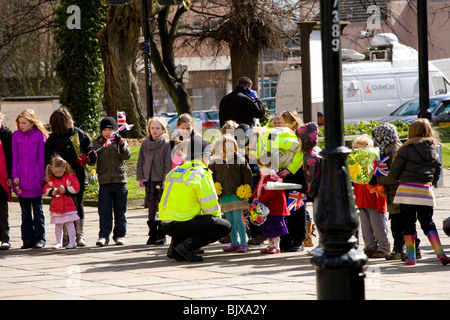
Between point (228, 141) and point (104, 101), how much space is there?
16310 mm

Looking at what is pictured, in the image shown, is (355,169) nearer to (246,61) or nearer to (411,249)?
(411,249)

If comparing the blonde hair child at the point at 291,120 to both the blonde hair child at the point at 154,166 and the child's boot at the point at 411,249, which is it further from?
the child's boot at the point at 411,249

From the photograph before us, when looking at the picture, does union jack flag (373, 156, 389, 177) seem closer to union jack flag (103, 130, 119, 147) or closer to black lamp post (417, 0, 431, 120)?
union jack flag (103, 130, 119, 147)

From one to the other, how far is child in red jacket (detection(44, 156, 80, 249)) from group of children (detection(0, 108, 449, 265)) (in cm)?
1

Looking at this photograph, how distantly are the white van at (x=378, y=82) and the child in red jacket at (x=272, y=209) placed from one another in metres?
18.2

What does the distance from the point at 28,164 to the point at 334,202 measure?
647 cm

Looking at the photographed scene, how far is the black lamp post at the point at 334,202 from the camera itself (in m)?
5.32

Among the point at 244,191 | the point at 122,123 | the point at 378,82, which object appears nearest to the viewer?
the point at 244,191

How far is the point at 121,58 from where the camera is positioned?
24969 millimetres

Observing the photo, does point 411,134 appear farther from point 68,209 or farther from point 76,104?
point 76,104

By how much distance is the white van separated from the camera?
94.9ft

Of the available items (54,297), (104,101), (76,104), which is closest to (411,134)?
(54,297)

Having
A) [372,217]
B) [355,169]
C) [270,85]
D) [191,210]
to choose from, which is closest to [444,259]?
[372,217]

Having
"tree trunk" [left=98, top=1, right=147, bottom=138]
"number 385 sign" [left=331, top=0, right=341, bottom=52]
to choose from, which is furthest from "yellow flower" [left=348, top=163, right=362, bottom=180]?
"tree trunk" [left=98, top=1, right=147, bottom=138]
